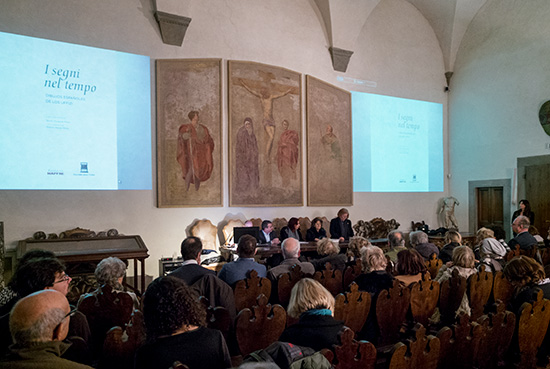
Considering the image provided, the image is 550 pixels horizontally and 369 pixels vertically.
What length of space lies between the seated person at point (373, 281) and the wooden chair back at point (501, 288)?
3.32ft

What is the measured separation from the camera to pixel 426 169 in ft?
36.1

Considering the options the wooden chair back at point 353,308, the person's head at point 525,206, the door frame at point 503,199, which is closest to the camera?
the wooden chair back at point 353,308

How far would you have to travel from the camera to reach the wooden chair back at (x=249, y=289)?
3299 mm

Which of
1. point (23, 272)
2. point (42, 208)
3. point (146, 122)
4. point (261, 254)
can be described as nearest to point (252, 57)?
point (146, 122)

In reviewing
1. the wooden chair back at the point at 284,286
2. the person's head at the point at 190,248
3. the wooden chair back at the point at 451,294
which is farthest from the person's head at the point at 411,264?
the person's head at the point at 190,248

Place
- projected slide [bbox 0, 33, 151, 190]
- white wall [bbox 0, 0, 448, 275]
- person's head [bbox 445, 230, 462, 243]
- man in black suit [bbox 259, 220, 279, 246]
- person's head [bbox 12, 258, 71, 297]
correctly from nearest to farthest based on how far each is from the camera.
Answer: person's head [bbox 12, 258, 71, 297]
person's head [bbox 445, 230, 462, 243]
projected slide [bbox 0, 33, 151, 190]
white wall [bbox 0, 0, 448, 275]
man in black suit [bbox 259, 220, 279, 246]

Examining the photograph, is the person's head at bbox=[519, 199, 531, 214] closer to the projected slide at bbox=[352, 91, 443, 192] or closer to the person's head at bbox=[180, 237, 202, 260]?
the projected slide at bbox=[352, 91, 443, 192]

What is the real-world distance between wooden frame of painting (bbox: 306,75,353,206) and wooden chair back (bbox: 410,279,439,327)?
5902 millimetres

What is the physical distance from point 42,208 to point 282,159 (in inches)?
187

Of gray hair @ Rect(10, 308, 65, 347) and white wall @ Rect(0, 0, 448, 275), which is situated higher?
white wall @ Rect(0, 0, 448, 275)

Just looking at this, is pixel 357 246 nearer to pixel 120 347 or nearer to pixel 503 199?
pixel 120 347

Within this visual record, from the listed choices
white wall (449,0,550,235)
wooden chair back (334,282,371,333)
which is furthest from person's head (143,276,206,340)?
white wall (449,0,550,235)

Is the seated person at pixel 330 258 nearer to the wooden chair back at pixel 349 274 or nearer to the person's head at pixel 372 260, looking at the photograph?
the wooden chair back at pixel 349 274

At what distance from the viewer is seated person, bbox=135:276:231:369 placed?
5.55 feet
